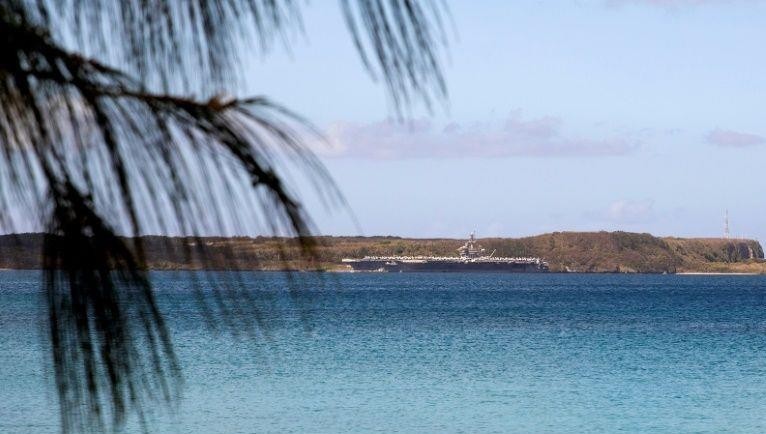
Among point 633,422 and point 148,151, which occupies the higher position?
point 148,151

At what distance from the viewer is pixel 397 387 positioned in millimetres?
24328

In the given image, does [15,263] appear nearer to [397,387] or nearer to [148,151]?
[148,151]

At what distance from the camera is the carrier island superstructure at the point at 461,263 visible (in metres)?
162

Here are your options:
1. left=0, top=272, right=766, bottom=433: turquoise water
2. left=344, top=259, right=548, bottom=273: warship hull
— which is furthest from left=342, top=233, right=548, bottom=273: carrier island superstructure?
left=0, top=272, right=766, bottom=433: turquoise water

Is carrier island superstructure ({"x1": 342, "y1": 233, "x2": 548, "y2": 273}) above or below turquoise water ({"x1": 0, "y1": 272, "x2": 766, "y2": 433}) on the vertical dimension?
above

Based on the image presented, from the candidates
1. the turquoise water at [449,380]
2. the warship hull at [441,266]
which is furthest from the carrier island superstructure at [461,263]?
the turquoise water at [449,380]

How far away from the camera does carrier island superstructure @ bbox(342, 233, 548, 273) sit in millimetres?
162125

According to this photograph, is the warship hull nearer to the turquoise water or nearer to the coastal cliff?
the coastal cliff

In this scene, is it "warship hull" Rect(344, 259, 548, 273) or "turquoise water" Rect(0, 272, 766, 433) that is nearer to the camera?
"turquoise water" Rect(0, 272, 766, 433)

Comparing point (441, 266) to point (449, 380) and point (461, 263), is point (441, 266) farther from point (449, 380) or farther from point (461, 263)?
point (449, 380)

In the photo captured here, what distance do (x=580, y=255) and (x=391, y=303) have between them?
111 meters

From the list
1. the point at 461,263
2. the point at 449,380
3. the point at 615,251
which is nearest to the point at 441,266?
the point at 461,263

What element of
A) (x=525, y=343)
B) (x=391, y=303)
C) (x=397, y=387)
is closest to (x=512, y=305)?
(x=391, y=303)

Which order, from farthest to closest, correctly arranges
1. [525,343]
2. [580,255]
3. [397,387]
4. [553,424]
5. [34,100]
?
[580,255] → [525,343] → [397,387] → [553,424] → [34,100]
